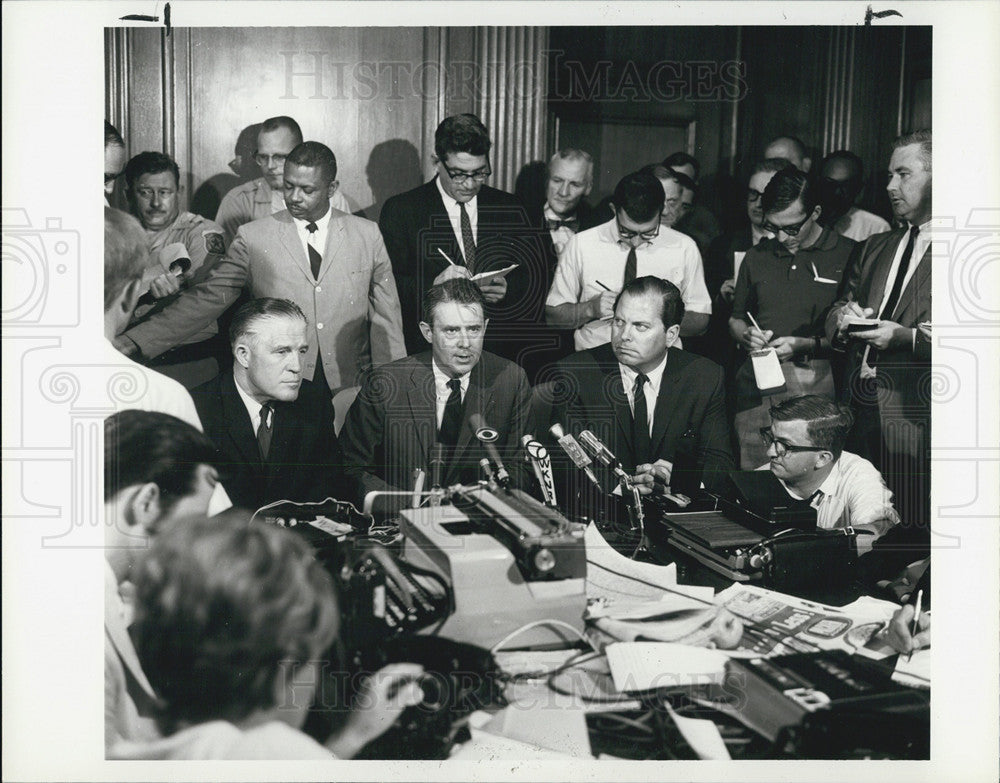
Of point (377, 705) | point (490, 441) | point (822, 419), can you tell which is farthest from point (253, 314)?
point (822, 419)

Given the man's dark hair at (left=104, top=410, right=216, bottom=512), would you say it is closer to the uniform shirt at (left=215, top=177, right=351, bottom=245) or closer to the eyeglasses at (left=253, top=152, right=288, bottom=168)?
the uniform shirt at (left=215, top=177, right=351, bottom=245)

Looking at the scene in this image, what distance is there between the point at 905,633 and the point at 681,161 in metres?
1.51

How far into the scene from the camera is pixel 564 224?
2768 millimetres

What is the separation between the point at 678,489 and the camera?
2816 mm

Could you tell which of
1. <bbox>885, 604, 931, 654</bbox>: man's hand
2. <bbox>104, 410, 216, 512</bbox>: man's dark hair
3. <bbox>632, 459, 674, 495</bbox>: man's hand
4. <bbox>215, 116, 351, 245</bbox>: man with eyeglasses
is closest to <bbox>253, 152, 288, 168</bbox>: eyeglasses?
<bbox>215, 116, 351, 245</bbox>: man with eyeglasses

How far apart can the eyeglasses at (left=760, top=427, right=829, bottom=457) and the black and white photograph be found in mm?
12

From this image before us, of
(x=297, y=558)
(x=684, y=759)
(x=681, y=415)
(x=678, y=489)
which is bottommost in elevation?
(x=684, y=759)

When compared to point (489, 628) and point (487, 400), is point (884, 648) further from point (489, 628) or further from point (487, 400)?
point (487, 400)

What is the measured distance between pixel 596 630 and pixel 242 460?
1124mm

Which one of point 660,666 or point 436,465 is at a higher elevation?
point 436,465

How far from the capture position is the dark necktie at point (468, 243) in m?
2.77

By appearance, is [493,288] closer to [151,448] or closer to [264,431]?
[264,431]

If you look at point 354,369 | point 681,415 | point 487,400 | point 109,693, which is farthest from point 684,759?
point 109,693

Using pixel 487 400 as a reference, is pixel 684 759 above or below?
below
